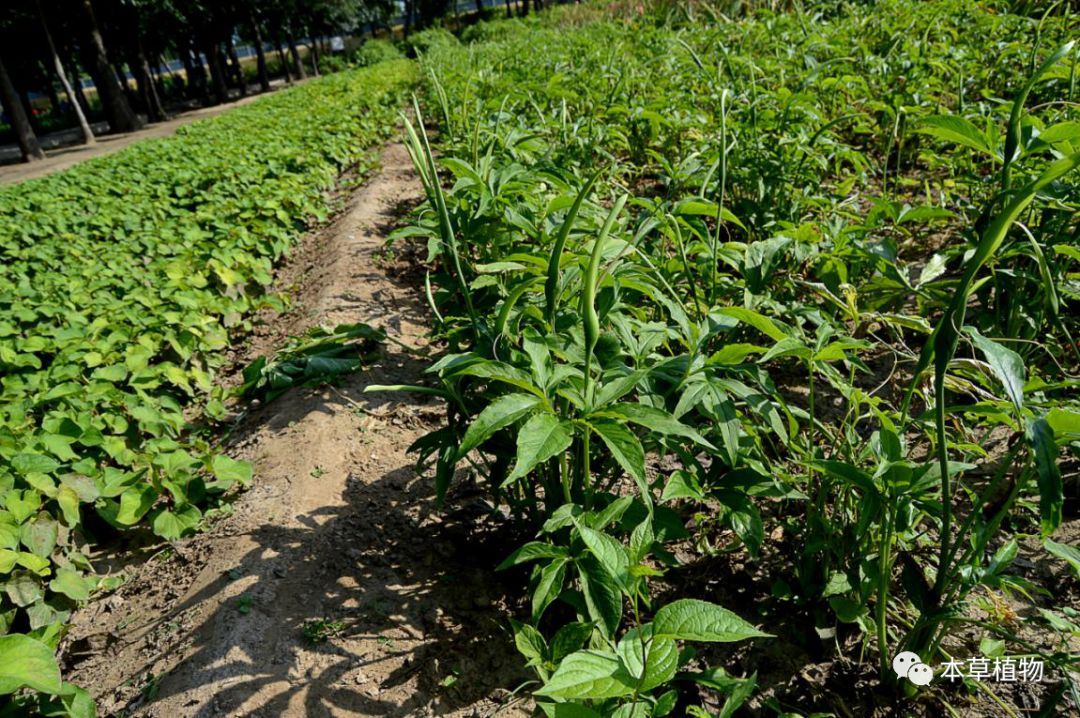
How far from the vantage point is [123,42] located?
2491 centimetres

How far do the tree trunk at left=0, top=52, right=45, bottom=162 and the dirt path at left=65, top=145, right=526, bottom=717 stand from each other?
1628 centimetres

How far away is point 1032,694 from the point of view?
1522mm

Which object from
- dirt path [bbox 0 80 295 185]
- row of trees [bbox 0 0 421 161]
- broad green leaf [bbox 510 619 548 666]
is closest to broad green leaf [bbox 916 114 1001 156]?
broad green leaf [bbox 510 619 548 666]

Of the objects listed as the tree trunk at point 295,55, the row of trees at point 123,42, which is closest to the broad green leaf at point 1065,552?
the row of trees at point 123,42

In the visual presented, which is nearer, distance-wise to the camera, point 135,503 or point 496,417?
point 496,417

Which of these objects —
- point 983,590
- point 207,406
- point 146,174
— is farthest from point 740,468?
point 146,174

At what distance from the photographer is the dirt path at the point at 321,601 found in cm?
170

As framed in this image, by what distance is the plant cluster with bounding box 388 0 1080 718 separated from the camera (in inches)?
49.5

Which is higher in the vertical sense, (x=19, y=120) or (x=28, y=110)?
(x=28, y=110)

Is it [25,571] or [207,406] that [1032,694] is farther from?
[207,406]

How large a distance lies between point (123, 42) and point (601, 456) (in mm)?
30727

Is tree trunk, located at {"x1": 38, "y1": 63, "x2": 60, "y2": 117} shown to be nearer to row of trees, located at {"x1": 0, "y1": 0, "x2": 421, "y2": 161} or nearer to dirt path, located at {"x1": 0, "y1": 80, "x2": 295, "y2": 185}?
row of trees, located at {"x1": 0, "y1": 0, "x2": 421, "y2": 161}

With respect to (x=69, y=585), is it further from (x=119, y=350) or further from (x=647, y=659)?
(x=647, y=659)

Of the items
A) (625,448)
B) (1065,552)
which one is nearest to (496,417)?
(625,448)
